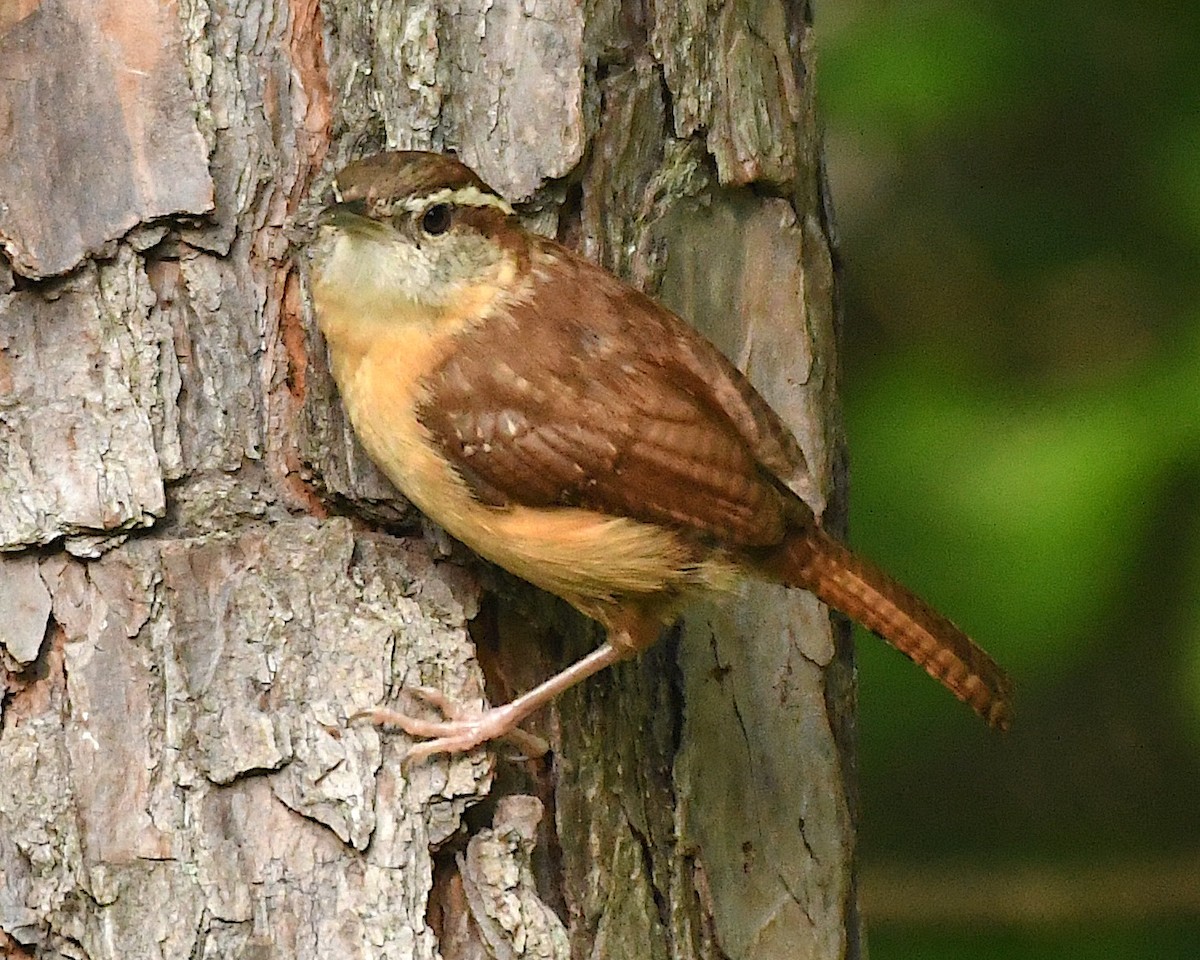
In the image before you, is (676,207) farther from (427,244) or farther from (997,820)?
(997,820)

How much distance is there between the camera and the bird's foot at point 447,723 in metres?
2.34

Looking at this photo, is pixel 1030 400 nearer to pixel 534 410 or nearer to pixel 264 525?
pixel 534 410

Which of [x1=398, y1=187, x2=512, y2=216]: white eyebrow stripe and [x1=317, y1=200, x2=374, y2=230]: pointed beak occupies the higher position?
[x1=398, y1=187, x2=512, y2=216]: white eyebrow stripe

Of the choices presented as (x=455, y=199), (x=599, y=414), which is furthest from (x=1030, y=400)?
(x=455, y=199)

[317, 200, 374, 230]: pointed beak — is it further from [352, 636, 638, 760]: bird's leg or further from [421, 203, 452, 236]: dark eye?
[352, 636, 638, 760]: bird's leg

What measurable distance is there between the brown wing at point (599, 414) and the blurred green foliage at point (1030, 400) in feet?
2.61

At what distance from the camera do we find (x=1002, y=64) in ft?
10.7

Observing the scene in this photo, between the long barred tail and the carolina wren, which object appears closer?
the carolina wren

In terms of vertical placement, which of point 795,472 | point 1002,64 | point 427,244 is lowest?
point 795,472

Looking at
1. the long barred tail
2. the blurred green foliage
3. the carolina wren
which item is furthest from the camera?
the blurred green foliage

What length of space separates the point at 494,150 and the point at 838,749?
1202 mm

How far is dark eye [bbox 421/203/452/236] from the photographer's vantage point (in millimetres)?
2459

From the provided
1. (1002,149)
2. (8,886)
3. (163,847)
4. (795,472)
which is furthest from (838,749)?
(1002,149)

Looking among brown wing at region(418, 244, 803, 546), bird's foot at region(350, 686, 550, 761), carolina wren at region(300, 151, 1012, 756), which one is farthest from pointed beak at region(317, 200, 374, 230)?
bird's foot at region(350, 686, 550, 761)
